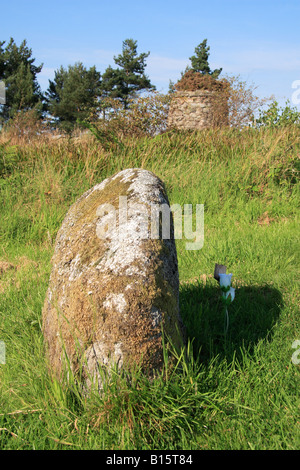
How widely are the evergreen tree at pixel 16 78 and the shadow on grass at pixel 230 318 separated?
115 feet

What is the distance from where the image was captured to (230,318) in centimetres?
312

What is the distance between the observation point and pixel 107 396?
77.4 inches

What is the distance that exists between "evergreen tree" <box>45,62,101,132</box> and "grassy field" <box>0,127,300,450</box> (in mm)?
33387

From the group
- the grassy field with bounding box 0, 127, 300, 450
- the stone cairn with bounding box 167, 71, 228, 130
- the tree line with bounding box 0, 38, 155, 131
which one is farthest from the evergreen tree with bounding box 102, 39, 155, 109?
the grassy field with bounding box 0, 127, 300, 450

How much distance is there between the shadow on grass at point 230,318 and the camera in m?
2.79

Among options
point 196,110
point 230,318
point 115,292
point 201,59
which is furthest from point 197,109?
point 201,59

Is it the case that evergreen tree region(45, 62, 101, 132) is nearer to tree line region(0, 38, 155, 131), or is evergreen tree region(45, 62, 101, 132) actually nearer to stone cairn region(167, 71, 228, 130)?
tree line region(0, 38, 155, 131)

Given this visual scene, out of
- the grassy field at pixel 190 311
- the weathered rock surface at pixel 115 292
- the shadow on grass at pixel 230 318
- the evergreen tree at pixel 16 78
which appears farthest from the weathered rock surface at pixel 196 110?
the evergreen tree at pixel 16 78

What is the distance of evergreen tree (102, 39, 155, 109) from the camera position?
41031mm

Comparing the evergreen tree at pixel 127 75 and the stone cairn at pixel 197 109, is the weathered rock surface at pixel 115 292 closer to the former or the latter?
the stone cairn at pixel 197 109

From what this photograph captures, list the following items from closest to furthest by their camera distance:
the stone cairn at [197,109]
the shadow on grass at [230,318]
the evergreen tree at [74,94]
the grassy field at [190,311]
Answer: the grassy field at [190,311]
the shadow on grass at [230,318]
the stone cairn at [197,109]
the evergreen tree at [74,94]

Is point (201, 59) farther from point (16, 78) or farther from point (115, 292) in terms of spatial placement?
point (115, 292)

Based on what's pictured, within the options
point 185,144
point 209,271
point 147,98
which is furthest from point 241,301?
point 147,98
